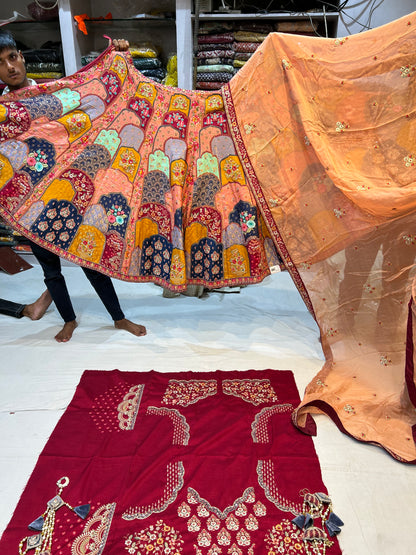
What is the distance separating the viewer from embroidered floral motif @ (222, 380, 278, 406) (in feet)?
5.67

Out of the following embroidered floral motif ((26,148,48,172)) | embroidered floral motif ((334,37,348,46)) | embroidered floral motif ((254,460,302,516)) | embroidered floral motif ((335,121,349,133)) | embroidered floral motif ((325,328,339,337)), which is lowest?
embroidered floral motif ((254,460,302,516))

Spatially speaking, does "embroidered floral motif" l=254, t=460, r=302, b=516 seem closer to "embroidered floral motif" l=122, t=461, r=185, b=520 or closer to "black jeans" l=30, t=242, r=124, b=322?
"embroidered floral motif" l=122, t=461, r=185, b=520

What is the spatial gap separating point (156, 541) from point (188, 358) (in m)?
0.89

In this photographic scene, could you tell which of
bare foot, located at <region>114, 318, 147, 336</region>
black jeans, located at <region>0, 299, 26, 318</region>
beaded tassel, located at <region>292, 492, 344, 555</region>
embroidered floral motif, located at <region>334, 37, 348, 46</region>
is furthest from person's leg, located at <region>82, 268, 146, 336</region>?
embroidered floral motif, located at <region>334, 37, 348, 46</region>

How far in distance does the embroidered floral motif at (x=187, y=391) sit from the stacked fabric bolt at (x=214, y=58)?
2.02 metres

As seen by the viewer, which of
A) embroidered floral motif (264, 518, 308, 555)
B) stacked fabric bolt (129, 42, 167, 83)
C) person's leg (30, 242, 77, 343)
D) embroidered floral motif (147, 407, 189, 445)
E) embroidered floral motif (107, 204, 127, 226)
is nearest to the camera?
embroidered floral motif (264, 518, 308, 555)

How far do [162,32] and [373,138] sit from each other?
1.95m

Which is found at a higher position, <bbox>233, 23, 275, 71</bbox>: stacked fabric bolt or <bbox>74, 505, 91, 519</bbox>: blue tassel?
<bbox>233, 23, 275, 71</bbox>: stacked fabric bolt

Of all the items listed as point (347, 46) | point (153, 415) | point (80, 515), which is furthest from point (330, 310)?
point (80, 515)

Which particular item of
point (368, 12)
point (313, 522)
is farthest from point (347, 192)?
point (368, 12)

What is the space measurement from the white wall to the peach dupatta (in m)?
1.28

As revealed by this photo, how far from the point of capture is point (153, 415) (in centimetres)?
165

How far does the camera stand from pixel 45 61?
2891mm

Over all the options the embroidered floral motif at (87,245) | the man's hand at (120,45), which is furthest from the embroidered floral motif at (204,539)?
the man's hand at (120,45)
